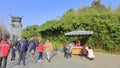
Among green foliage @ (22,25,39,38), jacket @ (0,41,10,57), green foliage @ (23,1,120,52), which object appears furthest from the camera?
green foliage @ (22,25,39,38)

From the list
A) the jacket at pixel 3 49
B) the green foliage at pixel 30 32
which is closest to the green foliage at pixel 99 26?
the jacket at pixel 3 49

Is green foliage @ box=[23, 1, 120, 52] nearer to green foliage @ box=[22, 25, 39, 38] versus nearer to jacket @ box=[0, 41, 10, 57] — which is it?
jacket @ box=[0, 41, 10, 57]

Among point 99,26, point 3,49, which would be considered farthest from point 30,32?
point 3,49

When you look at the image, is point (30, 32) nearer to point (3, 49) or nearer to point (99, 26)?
point (99, 26)

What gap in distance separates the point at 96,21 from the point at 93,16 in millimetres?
855

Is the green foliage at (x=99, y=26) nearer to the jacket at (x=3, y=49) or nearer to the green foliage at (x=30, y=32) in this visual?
the jacket at (x=3, y=49)

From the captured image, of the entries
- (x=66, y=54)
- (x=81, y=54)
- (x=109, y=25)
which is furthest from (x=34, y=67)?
(x=109, y=25)

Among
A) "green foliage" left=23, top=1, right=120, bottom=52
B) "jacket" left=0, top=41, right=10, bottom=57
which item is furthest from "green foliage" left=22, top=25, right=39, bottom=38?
"jacket" left=0, top=41, right=10, bottom=57

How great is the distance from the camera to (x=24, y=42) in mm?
15375

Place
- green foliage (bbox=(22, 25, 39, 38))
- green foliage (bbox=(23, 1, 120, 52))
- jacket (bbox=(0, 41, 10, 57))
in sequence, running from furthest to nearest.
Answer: green foliage (bbox=(22, 25, 39, 38)) < green foliage (bbox=(23, 1, 120, 52)) < jacket (bbox=(0, 41, 10, 57))

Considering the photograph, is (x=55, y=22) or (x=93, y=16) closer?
(x=93, y=16)

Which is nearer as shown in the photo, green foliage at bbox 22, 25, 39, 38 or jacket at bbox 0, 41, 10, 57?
jacket at bbox 0, 41, 10, 57

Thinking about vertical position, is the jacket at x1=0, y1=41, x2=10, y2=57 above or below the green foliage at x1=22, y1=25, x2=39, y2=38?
below

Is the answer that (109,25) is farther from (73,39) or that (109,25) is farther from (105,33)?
(73,39)
